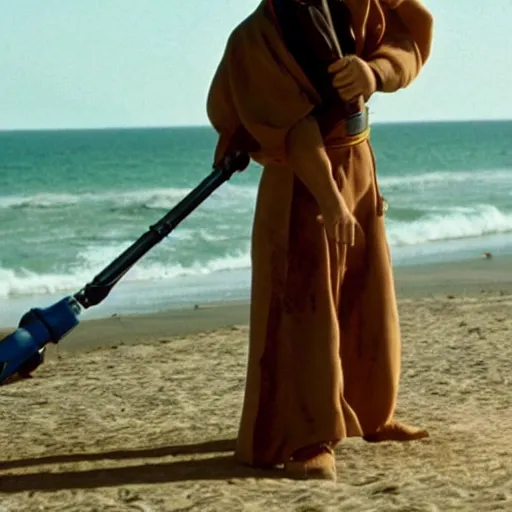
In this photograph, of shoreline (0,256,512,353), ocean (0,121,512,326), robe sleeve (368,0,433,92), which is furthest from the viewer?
ocean (0,121,512,326)

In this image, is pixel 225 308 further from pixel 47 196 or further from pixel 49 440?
pixel 47 196

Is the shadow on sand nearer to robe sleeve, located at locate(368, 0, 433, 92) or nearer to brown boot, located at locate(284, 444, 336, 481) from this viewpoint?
brown boot, located at locate(284, 444, 336, 481)

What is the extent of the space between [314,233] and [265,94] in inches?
20.4

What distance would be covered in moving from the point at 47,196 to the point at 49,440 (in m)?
25.2

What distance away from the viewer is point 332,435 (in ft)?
14.4

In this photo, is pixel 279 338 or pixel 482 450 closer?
pixel 279 338

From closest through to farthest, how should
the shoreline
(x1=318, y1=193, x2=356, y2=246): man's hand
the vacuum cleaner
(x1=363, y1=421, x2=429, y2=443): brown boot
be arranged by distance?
(x1=318, y1=193, x2=356, y2=246): man's hand → the vacuum cleaner → (x1=363, y1=421, x2=429, y2=443): brown boot → the shoreline

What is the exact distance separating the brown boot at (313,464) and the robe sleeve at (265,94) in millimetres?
1056

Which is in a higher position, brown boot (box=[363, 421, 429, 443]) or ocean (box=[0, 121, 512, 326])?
ocean (box=[0, 121, 512, 326])

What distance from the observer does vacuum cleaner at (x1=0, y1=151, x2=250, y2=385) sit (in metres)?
4.34

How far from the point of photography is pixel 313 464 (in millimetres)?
4434

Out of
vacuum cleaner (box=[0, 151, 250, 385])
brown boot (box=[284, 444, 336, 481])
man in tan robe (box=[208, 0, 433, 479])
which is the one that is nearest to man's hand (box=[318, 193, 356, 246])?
man in tan robe (box=[208, 0, 433, 479])

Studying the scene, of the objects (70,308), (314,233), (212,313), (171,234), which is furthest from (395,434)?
(171,234)

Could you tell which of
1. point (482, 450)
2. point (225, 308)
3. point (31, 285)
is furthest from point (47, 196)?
point (482, 450)
